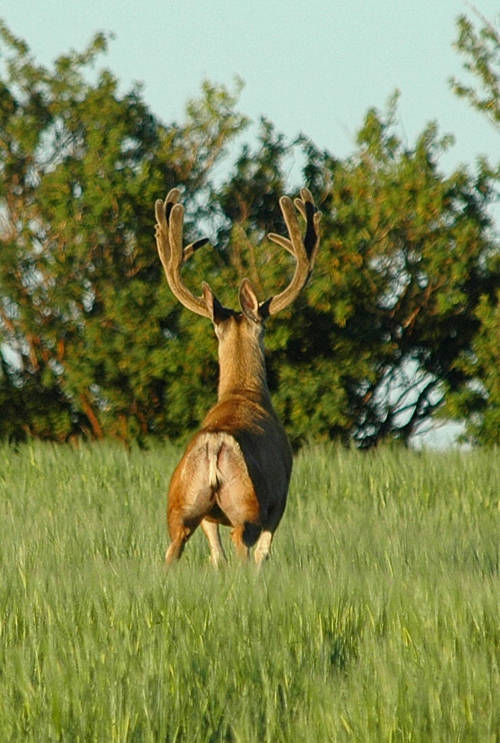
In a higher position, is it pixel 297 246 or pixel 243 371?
pixel 297 246

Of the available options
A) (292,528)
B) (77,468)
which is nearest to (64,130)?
(77,468)

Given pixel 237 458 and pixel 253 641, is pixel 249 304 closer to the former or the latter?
pixel 237 458

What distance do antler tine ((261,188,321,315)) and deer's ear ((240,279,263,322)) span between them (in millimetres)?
87

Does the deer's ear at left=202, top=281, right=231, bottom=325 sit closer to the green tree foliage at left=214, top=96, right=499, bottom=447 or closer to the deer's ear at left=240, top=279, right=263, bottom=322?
A: the deer's ear at left=240, top=279, right=263, bottom=322

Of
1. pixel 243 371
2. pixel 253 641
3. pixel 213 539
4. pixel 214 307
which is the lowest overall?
pixel 253 641

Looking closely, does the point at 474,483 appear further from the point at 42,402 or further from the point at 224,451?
the point at 42,402

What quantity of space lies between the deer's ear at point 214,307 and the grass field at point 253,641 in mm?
1378

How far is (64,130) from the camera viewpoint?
2545 centimetres

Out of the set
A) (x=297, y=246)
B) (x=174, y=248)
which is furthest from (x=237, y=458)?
(x=297, y=246)

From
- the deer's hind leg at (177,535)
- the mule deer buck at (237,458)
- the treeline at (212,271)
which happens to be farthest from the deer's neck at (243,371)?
the treeline at (212,271)

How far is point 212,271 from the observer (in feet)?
76.7

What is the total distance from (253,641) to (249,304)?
11.0 feet

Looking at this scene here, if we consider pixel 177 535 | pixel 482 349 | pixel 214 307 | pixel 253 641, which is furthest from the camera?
pixel 482 349

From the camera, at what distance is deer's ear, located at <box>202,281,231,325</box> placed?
329 inches
